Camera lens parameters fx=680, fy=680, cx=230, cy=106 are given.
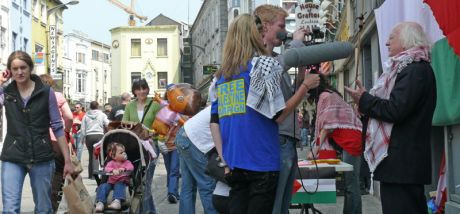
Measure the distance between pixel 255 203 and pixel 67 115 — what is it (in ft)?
14.3

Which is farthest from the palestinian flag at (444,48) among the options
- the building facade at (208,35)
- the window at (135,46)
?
the window at (135,46)

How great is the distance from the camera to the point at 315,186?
6.75m

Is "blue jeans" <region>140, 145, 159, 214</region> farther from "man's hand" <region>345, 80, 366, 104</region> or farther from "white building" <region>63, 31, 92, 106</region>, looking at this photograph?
"white building" <region>63, 31, 92, 106</region>

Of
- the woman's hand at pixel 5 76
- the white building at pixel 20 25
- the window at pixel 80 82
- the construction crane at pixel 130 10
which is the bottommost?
the woman's hand at pixel 5 76

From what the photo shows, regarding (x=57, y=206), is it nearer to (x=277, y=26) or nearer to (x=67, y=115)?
(x=67, y=115)

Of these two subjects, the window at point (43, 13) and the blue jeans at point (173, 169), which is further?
the window at point (43, 13)

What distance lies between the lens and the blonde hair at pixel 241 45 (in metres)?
4.10

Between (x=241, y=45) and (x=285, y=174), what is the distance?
82cm

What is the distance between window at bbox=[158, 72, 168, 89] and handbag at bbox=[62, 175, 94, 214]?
218 feet

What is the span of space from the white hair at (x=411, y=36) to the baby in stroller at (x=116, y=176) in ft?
13.7

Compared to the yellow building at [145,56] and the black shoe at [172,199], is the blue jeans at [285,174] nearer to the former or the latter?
the black shoe at [172,199]

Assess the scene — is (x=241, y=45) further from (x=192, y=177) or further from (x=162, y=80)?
(x=162, y=80)

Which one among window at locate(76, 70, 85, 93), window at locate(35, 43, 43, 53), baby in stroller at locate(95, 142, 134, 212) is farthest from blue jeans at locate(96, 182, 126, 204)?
window at locate(76, 70, 85, 93)

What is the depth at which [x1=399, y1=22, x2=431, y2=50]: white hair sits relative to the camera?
452cm
